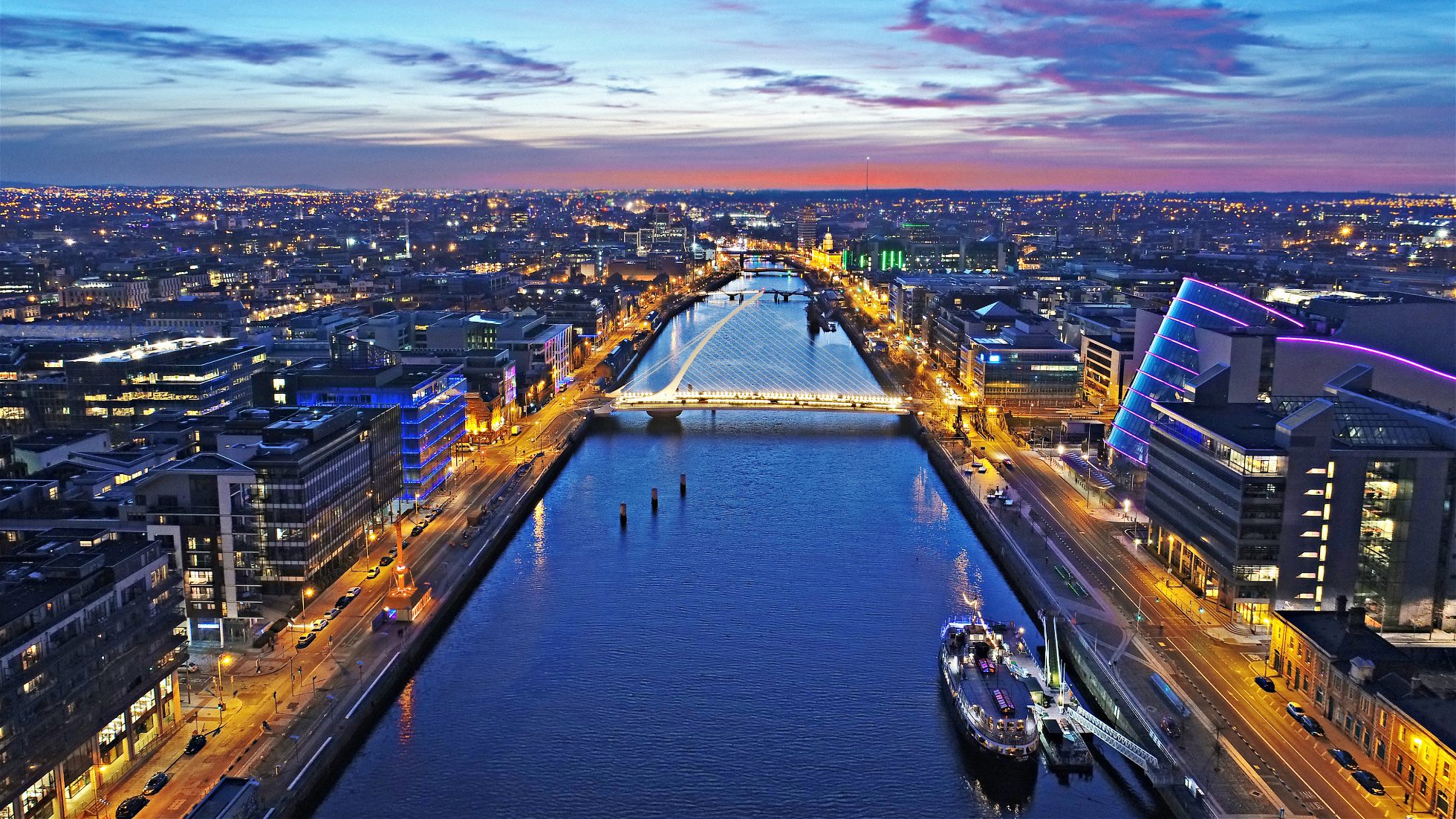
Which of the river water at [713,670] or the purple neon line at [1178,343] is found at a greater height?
the purple neon line at [1178,343]

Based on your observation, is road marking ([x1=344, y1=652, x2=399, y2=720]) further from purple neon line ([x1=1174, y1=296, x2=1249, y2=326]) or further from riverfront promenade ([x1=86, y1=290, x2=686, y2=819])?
purple neon line ([x1=1174, y1=296, x2=1249, y2=326])

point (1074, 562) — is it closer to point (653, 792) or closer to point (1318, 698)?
point (1318, 698)


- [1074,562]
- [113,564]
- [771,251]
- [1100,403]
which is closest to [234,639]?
[113,564]

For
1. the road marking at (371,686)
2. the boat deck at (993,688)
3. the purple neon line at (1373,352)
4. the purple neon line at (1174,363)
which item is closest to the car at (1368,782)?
the boat deck at (993,688)

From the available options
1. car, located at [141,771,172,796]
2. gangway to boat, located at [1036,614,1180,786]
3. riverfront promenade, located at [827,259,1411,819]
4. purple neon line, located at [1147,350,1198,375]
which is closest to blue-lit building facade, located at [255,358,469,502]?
car, located at [141,771,172,796]

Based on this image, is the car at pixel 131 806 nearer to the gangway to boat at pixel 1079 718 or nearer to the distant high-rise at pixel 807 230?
the gangway to boat at pixel 1079 718

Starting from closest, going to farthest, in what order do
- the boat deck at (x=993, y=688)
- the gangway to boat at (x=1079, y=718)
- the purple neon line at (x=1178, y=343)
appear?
1. the gangway to boat at (x=1079, y=718)
2. the boat deck at (x=993, y=688)
3. the purple neon line at (x=1178, y=343)
